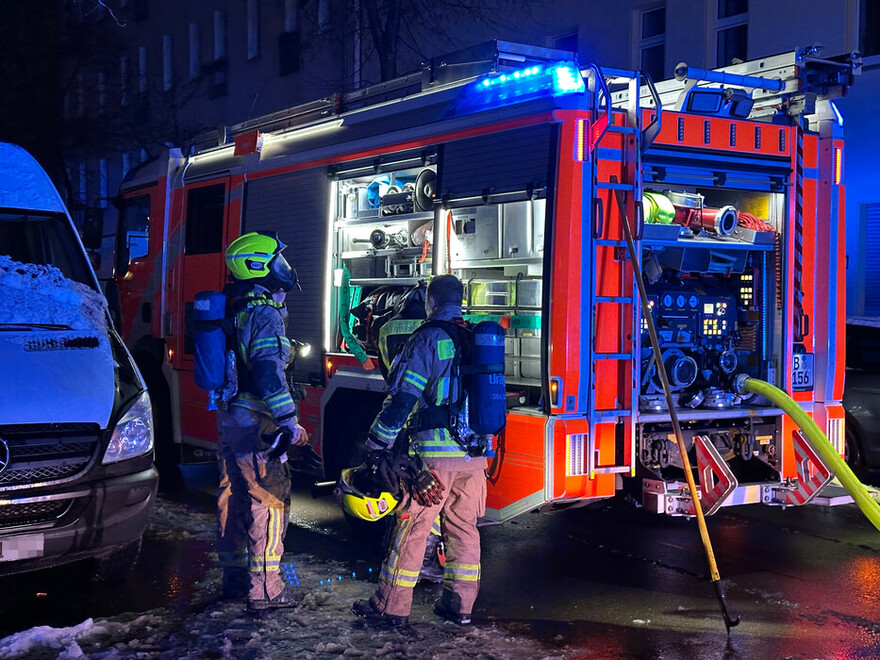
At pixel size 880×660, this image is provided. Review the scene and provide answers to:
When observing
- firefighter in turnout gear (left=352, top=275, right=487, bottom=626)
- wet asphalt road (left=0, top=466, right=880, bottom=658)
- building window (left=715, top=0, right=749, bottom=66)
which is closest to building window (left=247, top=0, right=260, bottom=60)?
building window (left=715, top=0, right=749, bottom=66)

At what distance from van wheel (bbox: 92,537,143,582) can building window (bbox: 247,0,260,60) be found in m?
20.1

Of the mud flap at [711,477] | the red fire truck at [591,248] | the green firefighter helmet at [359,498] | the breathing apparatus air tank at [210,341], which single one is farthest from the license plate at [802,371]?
the breathing apparatus air tank at [210,341]

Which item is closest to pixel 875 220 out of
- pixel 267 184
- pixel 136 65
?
pixel 267 184

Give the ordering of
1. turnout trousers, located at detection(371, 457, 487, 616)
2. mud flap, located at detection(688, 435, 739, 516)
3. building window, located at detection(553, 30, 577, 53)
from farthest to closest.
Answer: building window, located at detection(553, 30, 577, 53)
mud flap, located at detection(688, 435, 739, 516)
turnout trousers, located at detection(371, 457, 487, 616)

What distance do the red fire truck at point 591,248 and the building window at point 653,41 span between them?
8741mm

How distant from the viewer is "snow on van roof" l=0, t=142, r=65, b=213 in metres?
6.74

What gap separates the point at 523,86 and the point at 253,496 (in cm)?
286

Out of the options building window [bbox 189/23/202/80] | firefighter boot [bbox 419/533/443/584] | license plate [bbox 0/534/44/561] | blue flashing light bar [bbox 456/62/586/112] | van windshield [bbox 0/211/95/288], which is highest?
building window [bbox 189/23/202/80]

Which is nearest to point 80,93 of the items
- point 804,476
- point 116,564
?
point 116,564

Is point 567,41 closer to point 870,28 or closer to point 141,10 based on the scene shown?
point 870,28

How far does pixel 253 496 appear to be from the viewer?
5.59m

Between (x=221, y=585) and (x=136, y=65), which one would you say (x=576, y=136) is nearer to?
(x=221, y=585)

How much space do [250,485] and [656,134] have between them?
2.98m

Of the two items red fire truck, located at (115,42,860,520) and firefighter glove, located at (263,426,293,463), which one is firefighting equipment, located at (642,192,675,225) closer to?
red fire truck, located at (115,42,860,520)
